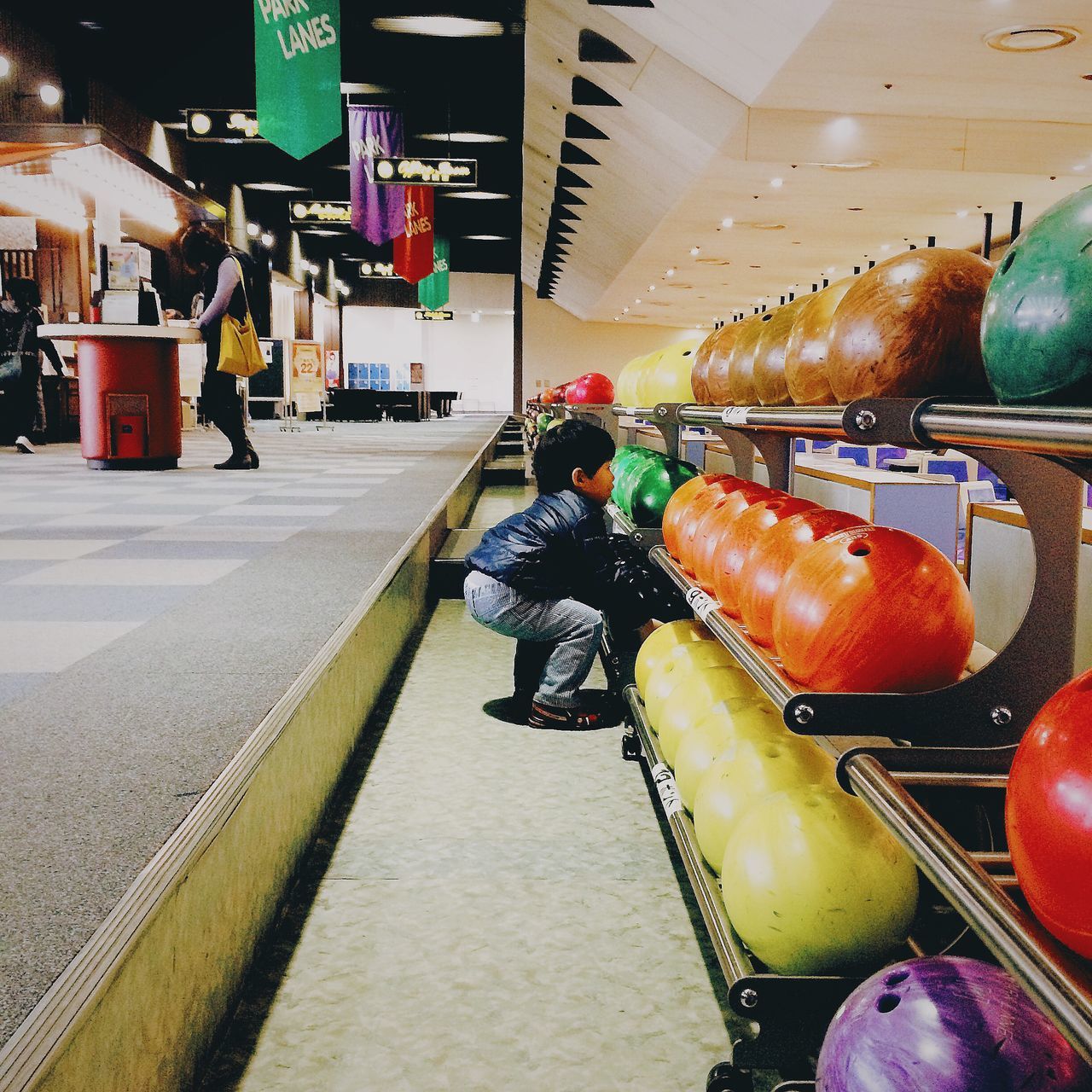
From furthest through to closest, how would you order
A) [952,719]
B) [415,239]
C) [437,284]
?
[437,284] < [415,239] < [952,719]

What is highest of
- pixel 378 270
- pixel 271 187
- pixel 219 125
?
pixel 271 187

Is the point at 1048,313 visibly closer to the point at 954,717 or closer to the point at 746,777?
the point at 954,717

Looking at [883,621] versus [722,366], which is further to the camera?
[722,366]

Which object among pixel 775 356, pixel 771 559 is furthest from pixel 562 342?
pixel 771 559

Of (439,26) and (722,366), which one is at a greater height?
(439,26)

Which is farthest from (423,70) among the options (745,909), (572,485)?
(745,909)

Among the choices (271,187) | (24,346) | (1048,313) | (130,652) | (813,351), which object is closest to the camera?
(1048,313)

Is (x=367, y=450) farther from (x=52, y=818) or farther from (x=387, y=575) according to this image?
(x=52, y=818)

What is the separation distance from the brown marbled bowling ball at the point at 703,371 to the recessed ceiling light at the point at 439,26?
11.0m

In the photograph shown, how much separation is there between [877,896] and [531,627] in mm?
2079

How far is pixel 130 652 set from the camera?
266 cm

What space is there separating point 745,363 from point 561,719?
157cm

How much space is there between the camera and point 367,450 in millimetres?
11586

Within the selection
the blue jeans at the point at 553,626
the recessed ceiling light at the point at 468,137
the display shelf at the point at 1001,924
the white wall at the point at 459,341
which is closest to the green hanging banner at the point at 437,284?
the recessed ceiling light at the point at 468,137
